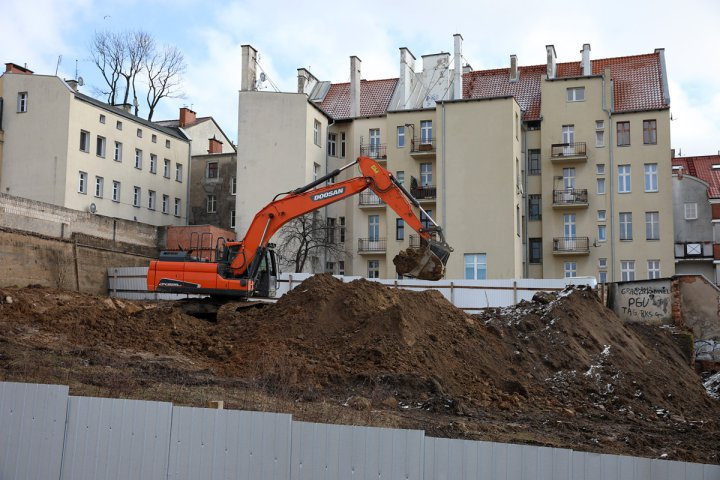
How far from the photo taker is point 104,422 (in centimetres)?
1104

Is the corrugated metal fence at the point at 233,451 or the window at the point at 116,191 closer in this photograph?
the corrugated metal fence at the point at 233,451

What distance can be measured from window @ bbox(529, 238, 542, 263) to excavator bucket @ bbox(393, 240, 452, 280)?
99.3 feet

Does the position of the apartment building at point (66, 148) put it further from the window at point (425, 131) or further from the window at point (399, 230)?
the window at point (425, 131)

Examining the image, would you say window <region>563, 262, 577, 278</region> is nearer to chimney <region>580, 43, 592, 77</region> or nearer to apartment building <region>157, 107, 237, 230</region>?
chimney <region>580, 43, 592, 77</region>

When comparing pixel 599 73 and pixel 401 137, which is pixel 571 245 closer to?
pixel 599 73

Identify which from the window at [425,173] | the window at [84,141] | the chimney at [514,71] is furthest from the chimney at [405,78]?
the window at [84,141]

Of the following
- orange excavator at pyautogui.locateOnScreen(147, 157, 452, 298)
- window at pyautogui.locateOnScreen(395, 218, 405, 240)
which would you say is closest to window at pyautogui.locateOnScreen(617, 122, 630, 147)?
window at pyautogui.locateOnScreen(395, 218, 405, 240)

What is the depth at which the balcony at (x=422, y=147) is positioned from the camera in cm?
5162

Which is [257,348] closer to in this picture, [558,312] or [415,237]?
[558,312]

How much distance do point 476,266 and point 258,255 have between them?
24243 mm

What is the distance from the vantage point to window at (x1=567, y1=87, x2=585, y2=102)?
170 feet

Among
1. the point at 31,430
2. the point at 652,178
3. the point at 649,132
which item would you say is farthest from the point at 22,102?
the point at 31,430

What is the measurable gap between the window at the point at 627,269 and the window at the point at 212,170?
28.7 meters

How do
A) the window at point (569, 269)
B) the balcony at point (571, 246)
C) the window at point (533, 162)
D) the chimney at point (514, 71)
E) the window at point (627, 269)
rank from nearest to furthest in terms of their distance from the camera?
1. the window at point (627, 269)
2. the balcony at point (571, 246)
3. the window at point (569, 269)
4. the window at point (533, 162)
5. the chimney at point (514, 71)
